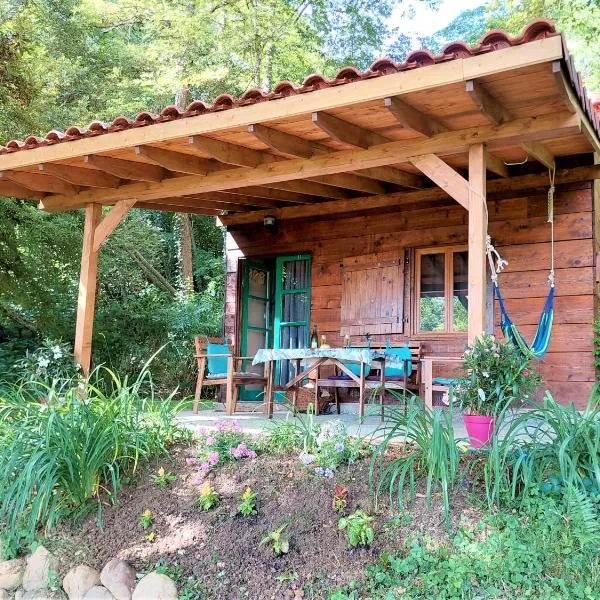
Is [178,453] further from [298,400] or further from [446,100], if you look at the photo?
[298,400]

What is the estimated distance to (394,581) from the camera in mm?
2578

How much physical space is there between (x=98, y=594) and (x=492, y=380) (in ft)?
7.22

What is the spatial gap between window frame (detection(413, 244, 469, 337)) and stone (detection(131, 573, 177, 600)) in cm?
387

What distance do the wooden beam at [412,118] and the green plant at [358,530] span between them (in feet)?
7.25

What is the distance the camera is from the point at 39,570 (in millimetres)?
3064

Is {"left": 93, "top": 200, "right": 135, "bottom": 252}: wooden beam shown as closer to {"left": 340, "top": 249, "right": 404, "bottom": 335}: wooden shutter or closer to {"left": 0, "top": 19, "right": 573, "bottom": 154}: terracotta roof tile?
{"left": 0, "top": 19, "right": 573, "bottom": 154}: terracotta roof tile

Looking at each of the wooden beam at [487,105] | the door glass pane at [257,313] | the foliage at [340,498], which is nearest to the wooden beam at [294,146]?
the wooden beam at [487,105]

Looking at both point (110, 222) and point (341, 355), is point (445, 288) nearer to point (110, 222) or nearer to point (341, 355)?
point (341, 355)

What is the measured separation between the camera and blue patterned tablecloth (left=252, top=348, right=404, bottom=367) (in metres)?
4.69

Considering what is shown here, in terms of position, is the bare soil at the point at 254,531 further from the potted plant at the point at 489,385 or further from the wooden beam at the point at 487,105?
the wooden beam at the point at 487,105

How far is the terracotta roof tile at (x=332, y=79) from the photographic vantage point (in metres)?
3.09

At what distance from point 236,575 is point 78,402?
140cm

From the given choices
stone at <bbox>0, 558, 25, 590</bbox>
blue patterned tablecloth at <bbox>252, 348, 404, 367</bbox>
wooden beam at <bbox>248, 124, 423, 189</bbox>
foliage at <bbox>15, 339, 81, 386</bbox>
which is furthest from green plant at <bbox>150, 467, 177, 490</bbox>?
wooden beam at <bbox>248, 124, 423, 189</bbox>

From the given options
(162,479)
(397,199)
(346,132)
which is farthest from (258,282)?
(162,479)
